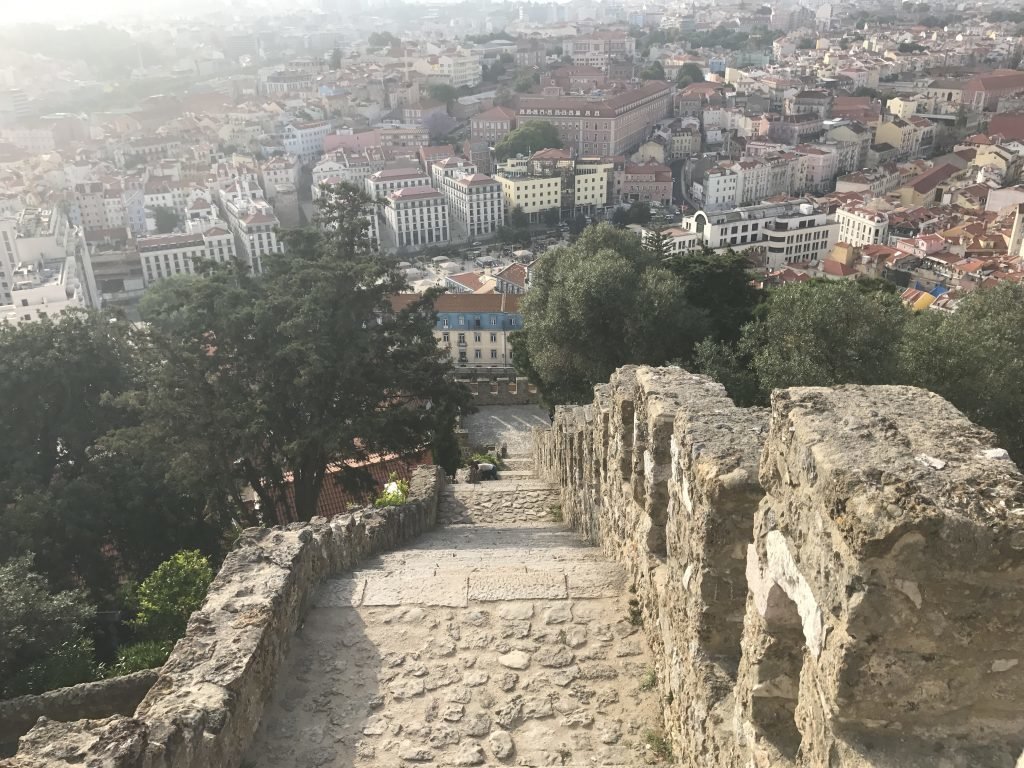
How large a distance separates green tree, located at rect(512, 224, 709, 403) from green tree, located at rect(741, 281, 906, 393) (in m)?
5.32

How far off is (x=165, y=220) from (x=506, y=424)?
213ft

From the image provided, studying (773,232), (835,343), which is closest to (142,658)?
(835,343)

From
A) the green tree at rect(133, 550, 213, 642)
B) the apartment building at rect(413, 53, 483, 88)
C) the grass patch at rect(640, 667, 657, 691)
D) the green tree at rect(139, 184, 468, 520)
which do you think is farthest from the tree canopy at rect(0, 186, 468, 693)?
the apartment building at rect(413, 53, 483, 88)

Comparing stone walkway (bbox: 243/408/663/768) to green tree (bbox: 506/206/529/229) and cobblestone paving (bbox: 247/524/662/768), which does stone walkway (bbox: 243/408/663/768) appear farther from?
green tree (bbox: 506/206/529/229)

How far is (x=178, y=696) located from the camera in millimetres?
5055

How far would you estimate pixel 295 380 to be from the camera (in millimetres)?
13562

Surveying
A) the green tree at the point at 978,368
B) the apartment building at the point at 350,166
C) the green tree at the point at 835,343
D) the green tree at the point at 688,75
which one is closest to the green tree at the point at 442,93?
the apartment building at the point at 350,166

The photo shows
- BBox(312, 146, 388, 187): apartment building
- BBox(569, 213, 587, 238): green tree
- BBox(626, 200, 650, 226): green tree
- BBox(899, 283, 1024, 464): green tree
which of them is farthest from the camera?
BBox(312, 146, 388, 187): apartment building

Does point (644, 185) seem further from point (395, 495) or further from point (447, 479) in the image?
point (395, 495)

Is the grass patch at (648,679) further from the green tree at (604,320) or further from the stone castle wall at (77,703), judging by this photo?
the green tree at (604,320)

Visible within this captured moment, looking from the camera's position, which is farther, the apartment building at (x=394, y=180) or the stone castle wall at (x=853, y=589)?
the apartment building at (x=394, y=180)

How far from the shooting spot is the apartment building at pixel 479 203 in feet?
257

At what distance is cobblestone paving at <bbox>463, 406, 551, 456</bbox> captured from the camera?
99.8 feet

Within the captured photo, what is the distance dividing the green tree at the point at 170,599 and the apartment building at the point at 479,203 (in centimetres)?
7010
